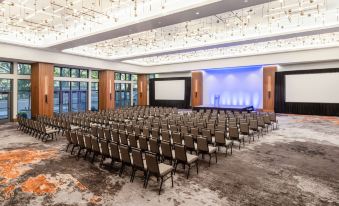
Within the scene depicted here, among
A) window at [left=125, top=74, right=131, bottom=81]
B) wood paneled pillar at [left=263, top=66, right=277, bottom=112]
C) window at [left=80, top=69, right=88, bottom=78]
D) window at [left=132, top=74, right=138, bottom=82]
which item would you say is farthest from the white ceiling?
window at [left=132, top=74, right=138, bottom=82]

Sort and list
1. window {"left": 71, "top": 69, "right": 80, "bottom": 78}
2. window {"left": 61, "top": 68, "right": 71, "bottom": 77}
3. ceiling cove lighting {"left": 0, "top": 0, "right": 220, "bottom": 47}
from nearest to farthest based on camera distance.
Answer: ceiling cove lighting {"left": 0, "top": 0, "right": 220, "bottom": 47}
window {"left": 61, "top": 68, "right": 71, "bottom": 77}
window {"left": 71, "top": 69, "right": 80, "bottom": 78}

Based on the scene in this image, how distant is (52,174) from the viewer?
536cm

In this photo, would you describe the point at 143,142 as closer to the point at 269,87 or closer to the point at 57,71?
the point at 57,71

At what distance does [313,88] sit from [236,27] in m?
9.39

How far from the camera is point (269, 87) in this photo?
1878 centimetres

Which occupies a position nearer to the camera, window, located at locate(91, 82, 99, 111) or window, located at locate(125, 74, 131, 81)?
window, located at locate(91, 82, 99, 111)

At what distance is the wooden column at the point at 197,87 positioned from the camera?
22734 millimetres

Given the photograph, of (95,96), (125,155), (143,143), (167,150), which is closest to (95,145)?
(143,143)

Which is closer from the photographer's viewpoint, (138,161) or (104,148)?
(138,161)

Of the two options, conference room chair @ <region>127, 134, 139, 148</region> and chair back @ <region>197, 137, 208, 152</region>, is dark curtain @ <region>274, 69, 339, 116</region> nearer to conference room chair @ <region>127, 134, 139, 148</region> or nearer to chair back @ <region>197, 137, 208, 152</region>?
chair back @ <region>197, 137, 208, 152</region>

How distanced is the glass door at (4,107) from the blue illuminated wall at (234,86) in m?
17.0

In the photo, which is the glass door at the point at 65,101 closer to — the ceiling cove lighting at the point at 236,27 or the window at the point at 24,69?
the window at the point at 24,69

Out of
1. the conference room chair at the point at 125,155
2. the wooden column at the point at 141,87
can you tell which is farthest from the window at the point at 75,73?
the conference room chair at the point at 125,155

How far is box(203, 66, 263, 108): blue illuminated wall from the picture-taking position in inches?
795
